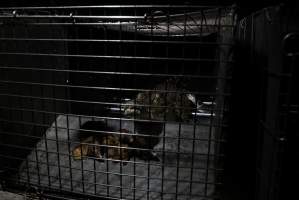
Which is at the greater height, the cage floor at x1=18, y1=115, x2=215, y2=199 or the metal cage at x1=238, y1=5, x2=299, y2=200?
the metal cage at x1=238, y1=5, x2=299, y2=200

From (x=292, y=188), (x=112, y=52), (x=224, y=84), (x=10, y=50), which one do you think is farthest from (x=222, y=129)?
(x=112, y=52)

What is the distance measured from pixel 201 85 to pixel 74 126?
2.91 feet

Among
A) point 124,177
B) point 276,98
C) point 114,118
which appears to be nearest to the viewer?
point 276,98

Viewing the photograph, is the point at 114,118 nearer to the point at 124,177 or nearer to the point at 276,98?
the point at 124,177

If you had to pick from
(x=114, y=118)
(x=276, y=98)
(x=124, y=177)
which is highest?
(x=276, y=98)

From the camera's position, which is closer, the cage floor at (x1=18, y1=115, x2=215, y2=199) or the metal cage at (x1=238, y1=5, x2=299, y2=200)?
the metal cage at (x1=238, y1=5, x2=299, y2=200)

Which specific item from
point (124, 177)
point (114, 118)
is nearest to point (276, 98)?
point (114, 118)

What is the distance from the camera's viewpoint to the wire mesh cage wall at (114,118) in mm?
966

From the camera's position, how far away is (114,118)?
1.01 meters

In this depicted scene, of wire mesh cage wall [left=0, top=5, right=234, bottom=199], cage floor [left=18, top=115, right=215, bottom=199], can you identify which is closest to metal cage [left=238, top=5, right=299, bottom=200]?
wire mesh cage wall [left=0, top=5, right=234, bottom=199]

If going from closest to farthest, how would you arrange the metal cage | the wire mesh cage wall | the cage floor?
the metal cage
the wire mesh cage wall
the cage floor

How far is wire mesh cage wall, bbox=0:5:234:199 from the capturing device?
97 centimetres

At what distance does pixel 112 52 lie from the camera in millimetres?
2115

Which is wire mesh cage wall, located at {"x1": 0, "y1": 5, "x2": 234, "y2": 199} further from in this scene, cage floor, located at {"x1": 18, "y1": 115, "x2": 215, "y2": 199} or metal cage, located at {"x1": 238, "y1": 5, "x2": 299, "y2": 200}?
metal cage, located at {"x1": 238, "y1": 5, "x2": 299, "y2": 200}
